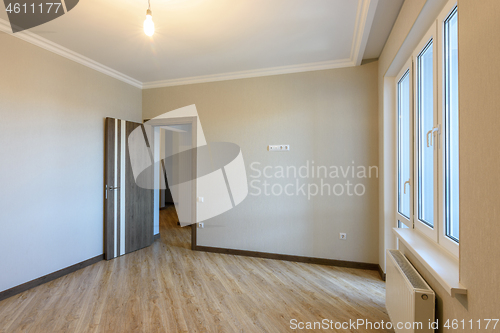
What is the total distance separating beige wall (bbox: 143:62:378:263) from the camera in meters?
3.42

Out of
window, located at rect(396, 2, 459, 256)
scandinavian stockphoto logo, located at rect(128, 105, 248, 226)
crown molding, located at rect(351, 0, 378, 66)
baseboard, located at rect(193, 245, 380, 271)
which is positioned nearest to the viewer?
window, located at rect(396, 2, 459, 256)

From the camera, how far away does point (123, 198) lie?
4.01 m

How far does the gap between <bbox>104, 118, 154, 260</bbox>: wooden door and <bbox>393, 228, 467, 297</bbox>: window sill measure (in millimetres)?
3736

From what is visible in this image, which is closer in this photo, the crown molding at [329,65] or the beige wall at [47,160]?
the crown molding at [329,65]

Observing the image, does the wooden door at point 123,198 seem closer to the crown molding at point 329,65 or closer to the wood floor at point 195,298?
the wood floor at point 195,298

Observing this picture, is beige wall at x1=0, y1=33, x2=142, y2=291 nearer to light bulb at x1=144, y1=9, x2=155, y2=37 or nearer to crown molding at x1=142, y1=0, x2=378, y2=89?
crown molding at x1=142, y1=0, x2=378, y2=89

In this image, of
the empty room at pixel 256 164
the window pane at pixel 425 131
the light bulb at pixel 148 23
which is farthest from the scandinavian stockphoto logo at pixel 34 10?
the window pane at pixel 425 131

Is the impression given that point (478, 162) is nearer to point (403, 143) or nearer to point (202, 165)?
point (403, 143)

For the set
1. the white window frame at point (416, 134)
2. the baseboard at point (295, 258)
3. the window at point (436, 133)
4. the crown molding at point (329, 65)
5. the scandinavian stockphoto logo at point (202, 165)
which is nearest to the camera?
the window at point (436, 133)

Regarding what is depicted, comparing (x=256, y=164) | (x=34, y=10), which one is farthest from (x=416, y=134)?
(x=34, y=10)

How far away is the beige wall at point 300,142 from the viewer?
342cm

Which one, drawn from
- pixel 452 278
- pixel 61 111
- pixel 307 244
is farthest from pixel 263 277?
pixel 61 111

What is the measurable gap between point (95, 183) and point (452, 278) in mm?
4032

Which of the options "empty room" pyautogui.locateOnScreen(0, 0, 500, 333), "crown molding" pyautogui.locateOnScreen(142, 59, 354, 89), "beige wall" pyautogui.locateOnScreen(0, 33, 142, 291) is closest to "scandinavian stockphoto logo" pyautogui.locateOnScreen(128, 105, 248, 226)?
"empty room" pyautogui.locateOnScreen(0, 0, 500, 333)
